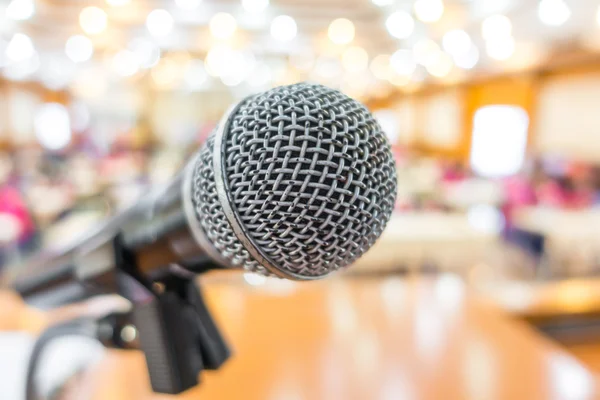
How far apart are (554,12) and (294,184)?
6.20 meters

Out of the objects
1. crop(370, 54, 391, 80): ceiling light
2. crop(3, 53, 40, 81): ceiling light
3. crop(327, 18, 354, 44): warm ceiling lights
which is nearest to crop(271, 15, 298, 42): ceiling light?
crop(327, 18, 354, 44): warm ceiling lights

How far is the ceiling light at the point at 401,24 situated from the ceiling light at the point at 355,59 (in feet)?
4.49

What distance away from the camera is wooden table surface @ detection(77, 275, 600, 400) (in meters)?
0.95

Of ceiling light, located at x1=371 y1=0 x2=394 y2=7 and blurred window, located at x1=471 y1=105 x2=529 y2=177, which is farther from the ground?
ceiling light, located at x1=371 y1=0 x2=394 y2=7

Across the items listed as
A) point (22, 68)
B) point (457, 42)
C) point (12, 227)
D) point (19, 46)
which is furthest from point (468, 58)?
point (22, 68)

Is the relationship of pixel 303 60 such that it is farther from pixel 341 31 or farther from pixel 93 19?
pixel 93 19

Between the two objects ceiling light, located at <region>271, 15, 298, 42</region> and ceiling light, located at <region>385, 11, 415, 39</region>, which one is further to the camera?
ceiling light, located at <region>271, 15, 298, 42</region>

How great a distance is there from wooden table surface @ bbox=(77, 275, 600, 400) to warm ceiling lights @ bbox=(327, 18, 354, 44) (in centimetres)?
607

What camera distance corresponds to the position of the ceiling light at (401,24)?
592 centimetres

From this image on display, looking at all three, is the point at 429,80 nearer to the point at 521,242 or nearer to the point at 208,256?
the point at 521,242

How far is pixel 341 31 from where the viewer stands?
6809mm

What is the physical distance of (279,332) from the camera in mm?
1202

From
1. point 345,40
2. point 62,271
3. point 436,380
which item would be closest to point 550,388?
point 436,380

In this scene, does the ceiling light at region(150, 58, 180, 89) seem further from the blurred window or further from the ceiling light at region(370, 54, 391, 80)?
the blurred window
